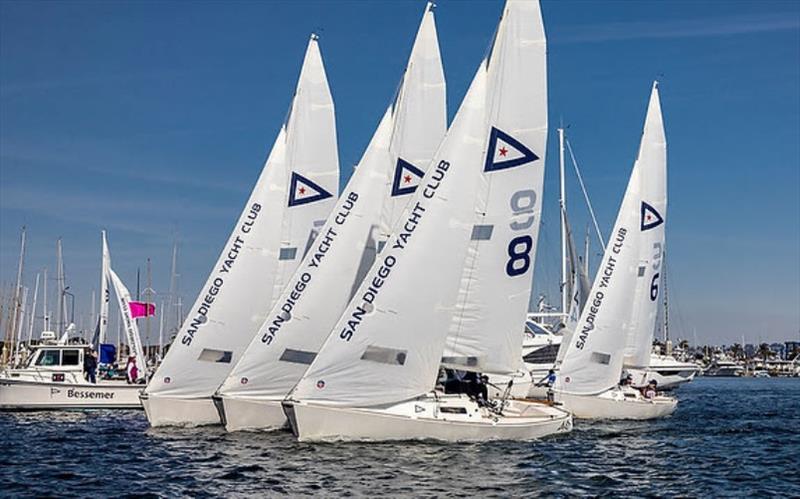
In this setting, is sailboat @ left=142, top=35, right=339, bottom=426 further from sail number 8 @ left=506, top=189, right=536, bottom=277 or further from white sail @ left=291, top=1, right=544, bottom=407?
sail number 8 @ left=506, top=189, right=536, bottom=277

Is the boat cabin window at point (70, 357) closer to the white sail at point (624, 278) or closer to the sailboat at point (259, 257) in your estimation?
the sailboat at point (259, 257)

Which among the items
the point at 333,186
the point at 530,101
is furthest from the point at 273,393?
the point at 530,101

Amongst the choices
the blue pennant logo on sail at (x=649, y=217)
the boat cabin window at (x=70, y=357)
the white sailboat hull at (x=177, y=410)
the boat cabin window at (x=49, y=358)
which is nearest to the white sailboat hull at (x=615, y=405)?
the blue pennant logo on sail at (x=649, y=217)

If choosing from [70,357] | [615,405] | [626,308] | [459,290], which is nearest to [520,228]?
[459,290]

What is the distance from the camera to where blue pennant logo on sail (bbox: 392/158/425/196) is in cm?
3219

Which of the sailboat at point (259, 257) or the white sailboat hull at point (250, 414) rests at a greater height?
the sailboat at point (259, 257)

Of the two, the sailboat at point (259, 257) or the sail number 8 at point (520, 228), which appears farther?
the sailboat at point (259, 257)

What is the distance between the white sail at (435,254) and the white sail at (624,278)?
934 centimetres

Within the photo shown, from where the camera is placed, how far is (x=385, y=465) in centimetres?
2164

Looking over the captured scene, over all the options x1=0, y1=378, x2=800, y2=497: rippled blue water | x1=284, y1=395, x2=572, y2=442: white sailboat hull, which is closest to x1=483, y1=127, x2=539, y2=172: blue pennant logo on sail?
x1=284, y1=395, x2=572, y2=442: white sailboat hull

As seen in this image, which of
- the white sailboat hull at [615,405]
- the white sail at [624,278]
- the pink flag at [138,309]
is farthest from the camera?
the pink flag at [138,309]

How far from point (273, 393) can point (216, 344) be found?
3.43 metres

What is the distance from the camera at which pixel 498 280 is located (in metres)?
28.3

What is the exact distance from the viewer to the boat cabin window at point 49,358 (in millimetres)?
39969
